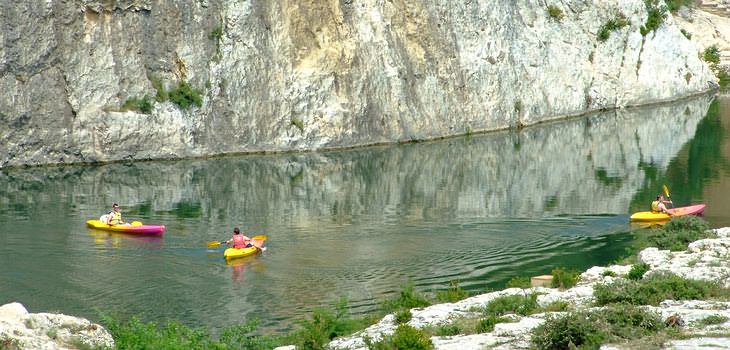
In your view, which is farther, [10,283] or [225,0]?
[225,0]

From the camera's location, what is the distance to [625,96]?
100 m

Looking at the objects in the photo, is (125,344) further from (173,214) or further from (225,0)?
(225,0)

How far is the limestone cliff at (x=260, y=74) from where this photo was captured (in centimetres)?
6372

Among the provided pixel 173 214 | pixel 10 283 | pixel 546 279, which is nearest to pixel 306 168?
pixel 173 214

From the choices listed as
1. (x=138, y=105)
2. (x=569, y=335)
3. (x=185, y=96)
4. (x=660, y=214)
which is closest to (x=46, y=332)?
(x=569, y=335)

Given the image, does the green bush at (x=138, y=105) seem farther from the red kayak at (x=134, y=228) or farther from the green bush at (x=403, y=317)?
the green bush at (x=403, y=317)

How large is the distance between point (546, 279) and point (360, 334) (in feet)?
26.4

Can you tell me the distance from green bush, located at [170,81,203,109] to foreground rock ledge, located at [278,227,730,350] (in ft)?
134

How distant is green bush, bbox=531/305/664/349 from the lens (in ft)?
62.2

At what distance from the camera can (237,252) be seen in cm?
3841

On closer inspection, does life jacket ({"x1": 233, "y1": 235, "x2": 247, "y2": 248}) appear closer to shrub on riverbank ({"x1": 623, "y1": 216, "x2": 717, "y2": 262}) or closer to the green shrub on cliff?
shrub on riverbank ({"x1": 623, "y1": 216, "x2": 717, "y2": 262})

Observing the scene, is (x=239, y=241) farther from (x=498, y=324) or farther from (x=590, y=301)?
(x=498, y=324)

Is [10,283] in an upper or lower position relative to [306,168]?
lower

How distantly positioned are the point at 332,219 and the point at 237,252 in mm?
8812
